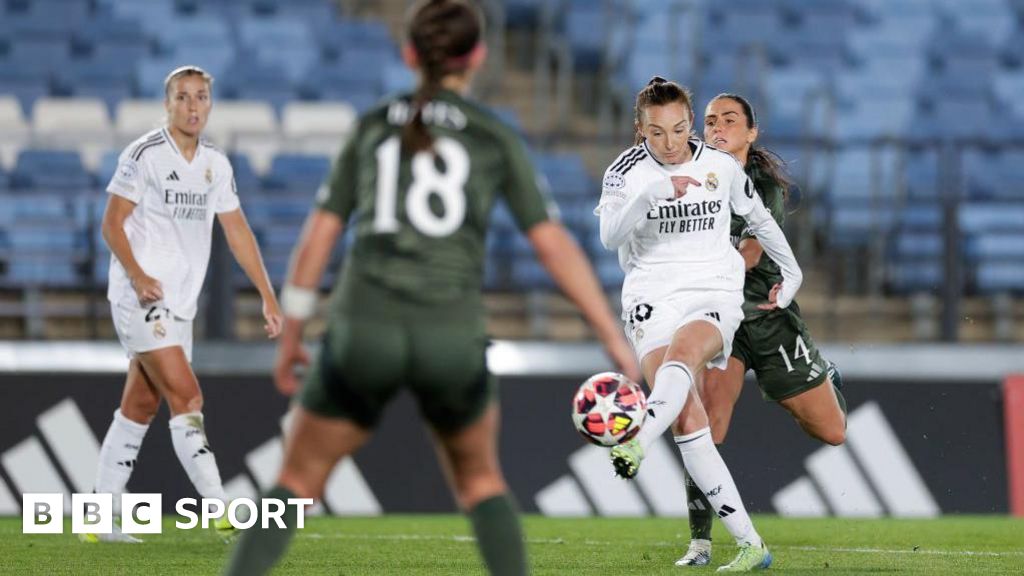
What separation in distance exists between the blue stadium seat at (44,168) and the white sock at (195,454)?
5.55m

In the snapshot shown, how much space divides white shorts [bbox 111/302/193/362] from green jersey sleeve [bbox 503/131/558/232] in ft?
11.8

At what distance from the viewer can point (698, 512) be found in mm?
6969

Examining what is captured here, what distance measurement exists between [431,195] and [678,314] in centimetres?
252

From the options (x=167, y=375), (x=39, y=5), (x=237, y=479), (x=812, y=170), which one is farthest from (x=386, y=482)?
(x=39, y=5)

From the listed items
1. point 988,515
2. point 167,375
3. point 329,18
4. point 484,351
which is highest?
point 329,18

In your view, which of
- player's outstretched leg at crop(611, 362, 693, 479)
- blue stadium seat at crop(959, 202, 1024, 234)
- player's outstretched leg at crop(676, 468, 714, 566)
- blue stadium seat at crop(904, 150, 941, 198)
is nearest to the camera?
player's outstretched leg at crop(611, 362, 693, 479)

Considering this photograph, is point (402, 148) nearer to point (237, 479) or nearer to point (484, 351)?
point (484, 351)

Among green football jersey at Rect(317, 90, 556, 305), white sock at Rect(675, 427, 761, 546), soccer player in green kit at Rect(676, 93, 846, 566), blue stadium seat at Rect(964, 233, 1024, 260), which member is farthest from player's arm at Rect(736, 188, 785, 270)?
blue stadium seat at Rect(964, 233, 1024, 260)

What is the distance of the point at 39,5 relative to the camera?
50.7 ft

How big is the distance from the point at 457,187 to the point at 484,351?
0.43 metres

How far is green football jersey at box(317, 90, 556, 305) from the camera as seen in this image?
163 inches

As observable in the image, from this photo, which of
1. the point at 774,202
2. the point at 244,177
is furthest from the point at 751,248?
the point at 244,177

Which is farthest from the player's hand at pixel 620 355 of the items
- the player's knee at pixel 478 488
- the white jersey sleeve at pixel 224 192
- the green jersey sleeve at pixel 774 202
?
the white jersey sleeve at pixel 224 192

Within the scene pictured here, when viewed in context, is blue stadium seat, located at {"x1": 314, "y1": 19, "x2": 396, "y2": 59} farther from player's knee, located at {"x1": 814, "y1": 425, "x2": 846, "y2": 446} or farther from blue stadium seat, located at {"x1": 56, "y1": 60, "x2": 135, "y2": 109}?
player's knee, located at {"x1": 814, "y1": 425, "x2": 846, "y2": 446}
